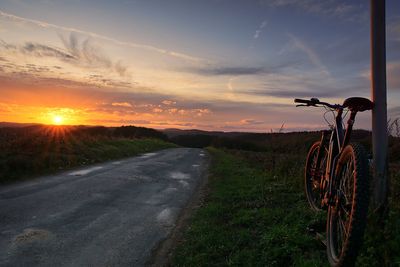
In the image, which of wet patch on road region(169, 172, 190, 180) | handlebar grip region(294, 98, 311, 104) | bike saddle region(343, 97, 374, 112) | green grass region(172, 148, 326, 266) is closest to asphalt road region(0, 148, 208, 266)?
green grass region(172, 148, 326, 266)

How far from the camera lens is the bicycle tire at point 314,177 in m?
7.05

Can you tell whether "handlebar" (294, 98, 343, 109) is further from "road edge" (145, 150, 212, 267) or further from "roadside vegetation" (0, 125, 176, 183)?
"roadside vegetation" (0, 125, 176, 183)

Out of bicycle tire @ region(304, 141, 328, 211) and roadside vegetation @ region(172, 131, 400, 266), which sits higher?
bicycle tire @ region(304, 141, 328, 211)

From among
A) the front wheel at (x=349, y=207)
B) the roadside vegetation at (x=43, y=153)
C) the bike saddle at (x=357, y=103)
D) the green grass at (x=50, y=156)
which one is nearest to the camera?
the front wheel at (x=349, y=207)

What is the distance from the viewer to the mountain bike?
402cm

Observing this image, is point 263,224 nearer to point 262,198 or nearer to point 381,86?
point 262,198

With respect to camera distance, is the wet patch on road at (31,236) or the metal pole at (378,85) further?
the wet patch on road at (31,236)

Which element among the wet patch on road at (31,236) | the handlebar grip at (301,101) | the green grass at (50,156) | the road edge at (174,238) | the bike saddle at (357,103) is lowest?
the road edge at (174,238)

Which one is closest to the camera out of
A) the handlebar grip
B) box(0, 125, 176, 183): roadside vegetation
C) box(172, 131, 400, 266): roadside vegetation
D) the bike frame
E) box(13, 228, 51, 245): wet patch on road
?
box(172, 131, 400, 266): roadside vegetation

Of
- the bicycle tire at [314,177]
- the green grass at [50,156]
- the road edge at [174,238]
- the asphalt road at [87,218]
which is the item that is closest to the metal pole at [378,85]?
the bicycle tire at [314,177]

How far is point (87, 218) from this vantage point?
812 centimetres

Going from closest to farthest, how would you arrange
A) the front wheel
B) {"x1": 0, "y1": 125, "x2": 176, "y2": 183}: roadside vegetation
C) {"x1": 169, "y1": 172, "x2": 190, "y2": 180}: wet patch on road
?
the front wheel, {"x1": 0, "y1": 125, "x2": 176, "y2": 183}: roadside vegetation, {"x1": 169, "y1": 172, "x2": 190, "y2": 180}: wet patch on road

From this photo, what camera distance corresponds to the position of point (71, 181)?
12789mm

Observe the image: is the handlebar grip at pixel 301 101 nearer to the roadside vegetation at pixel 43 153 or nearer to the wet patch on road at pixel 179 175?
the wet patch on road at pixel 179 175
